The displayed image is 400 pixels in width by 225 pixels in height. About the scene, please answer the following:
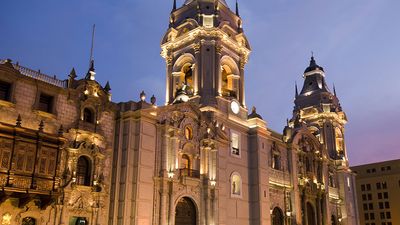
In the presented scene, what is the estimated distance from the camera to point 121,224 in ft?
101

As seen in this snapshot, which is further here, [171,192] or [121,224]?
[171,192]

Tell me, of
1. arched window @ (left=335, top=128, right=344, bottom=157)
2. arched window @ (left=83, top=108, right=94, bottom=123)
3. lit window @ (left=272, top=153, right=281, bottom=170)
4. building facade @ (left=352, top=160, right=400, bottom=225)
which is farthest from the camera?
building facade @ (left=352, top=160, right=400, bottom=225)

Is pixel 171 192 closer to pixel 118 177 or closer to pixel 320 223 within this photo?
pixel 118 177

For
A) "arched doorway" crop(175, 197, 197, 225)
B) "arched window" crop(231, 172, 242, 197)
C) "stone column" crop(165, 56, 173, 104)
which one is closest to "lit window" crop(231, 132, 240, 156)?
"arched window" crop(231, 172, 242, 197)

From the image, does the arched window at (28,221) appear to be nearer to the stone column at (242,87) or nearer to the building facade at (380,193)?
the stone column at (242,87)

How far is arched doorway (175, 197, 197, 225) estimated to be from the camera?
119 ft

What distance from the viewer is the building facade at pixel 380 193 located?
304 feet

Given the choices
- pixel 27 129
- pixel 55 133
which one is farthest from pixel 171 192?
pixel 27 129

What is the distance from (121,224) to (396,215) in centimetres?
7724

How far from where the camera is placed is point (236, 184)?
42.0m

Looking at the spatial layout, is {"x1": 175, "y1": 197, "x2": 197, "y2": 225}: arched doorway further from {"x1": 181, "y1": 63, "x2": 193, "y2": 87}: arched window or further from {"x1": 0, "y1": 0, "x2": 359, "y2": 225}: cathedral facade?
{"x1": 181, "y1": 63, "x2": 193, "y2": 87}: arched window

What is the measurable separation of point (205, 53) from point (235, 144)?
981 centimetres

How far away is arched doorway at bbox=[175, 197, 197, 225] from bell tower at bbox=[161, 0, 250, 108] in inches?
396

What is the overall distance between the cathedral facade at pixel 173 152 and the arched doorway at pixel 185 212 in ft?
0.35
